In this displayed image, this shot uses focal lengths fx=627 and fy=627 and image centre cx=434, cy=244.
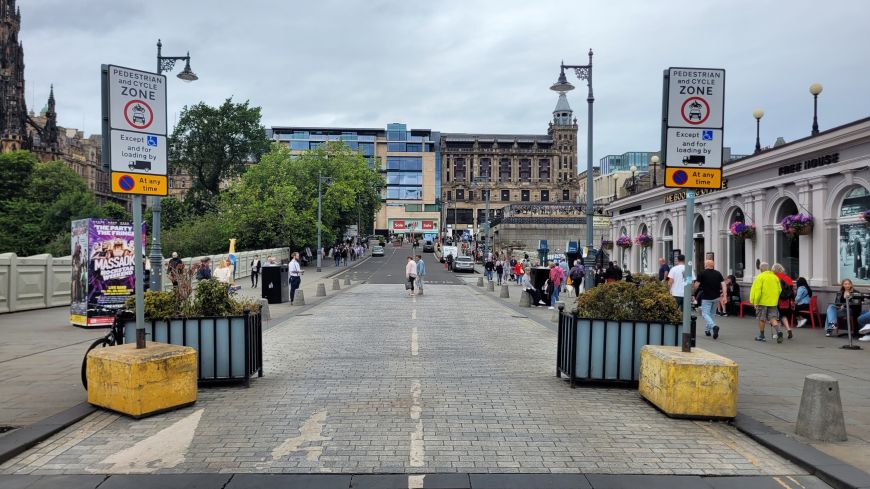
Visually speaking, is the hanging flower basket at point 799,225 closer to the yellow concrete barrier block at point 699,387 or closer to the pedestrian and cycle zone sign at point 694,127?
the pedestrian and cycle zone sign at point 694,127

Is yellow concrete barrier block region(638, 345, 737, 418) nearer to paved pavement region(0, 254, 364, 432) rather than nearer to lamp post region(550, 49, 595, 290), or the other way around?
paved pavement region(0, 254, 364, 432)

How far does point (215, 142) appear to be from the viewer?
225ft

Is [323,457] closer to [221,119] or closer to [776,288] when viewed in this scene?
[776,288]

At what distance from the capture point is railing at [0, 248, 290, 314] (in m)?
19.0

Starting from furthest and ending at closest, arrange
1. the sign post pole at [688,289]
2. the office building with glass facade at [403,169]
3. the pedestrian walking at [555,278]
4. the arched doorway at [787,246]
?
1. the office building with glass facade at [403,169]
2. the pedestrian walking at [555,278]
3. the arched doorway at [787,246]
4. the sign post pole at [688,289]

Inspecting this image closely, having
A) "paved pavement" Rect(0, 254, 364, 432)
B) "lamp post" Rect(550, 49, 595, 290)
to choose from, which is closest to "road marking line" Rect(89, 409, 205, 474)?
"paved pavement" Rect(0, 254, 364, 432)

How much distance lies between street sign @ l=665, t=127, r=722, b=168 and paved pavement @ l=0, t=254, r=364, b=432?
7711 mm

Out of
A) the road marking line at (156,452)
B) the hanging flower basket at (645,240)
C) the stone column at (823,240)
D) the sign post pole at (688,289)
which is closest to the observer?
the road marking line at (156,452)

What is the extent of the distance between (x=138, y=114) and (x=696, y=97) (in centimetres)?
670

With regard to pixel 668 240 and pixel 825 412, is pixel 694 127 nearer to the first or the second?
pixel 825 412

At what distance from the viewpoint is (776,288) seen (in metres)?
12.9

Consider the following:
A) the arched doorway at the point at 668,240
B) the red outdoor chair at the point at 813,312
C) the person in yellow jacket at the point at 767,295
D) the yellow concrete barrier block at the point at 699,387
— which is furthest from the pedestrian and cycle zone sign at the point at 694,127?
the arched doorway at the point at 668,240

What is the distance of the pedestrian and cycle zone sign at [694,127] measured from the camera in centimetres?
758

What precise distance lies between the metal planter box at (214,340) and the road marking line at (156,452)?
5.54ft
